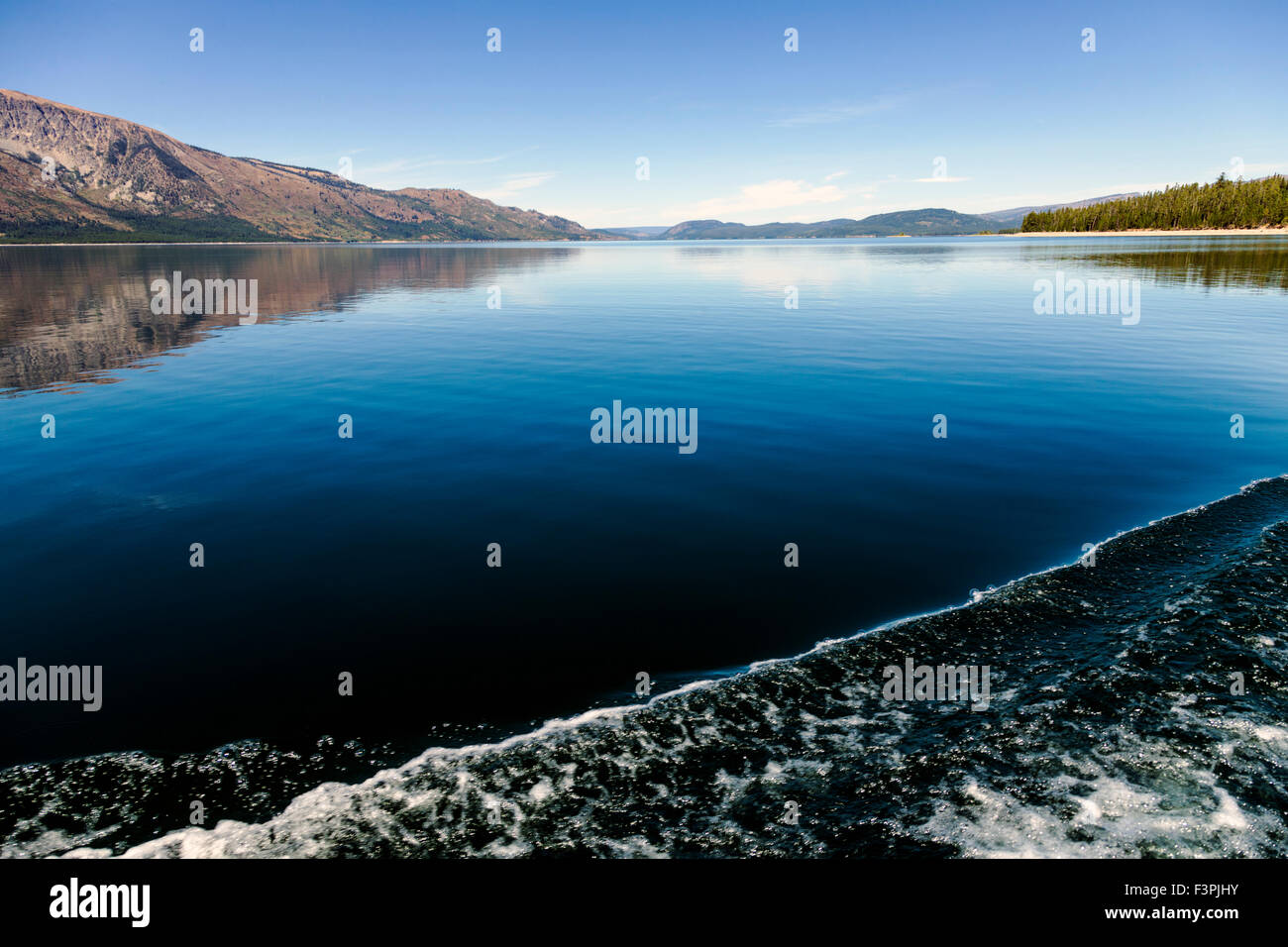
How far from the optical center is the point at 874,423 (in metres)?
24.8

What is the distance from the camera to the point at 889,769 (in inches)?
339

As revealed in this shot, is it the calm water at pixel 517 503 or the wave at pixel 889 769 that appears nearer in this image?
the wave at pixel 889 769

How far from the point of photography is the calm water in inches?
427

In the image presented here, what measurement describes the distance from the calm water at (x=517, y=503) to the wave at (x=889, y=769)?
82 cm

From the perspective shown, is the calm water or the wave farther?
the calm water

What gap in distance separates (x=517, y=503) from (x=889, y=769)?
12300 mm

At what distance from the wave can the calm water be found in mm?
818

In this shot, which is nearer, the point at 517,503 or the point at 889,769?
the point at 889,769

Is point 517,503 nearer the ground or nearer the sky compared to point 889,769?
nearer the sky

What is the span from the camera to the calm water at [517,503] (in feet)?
35.6
